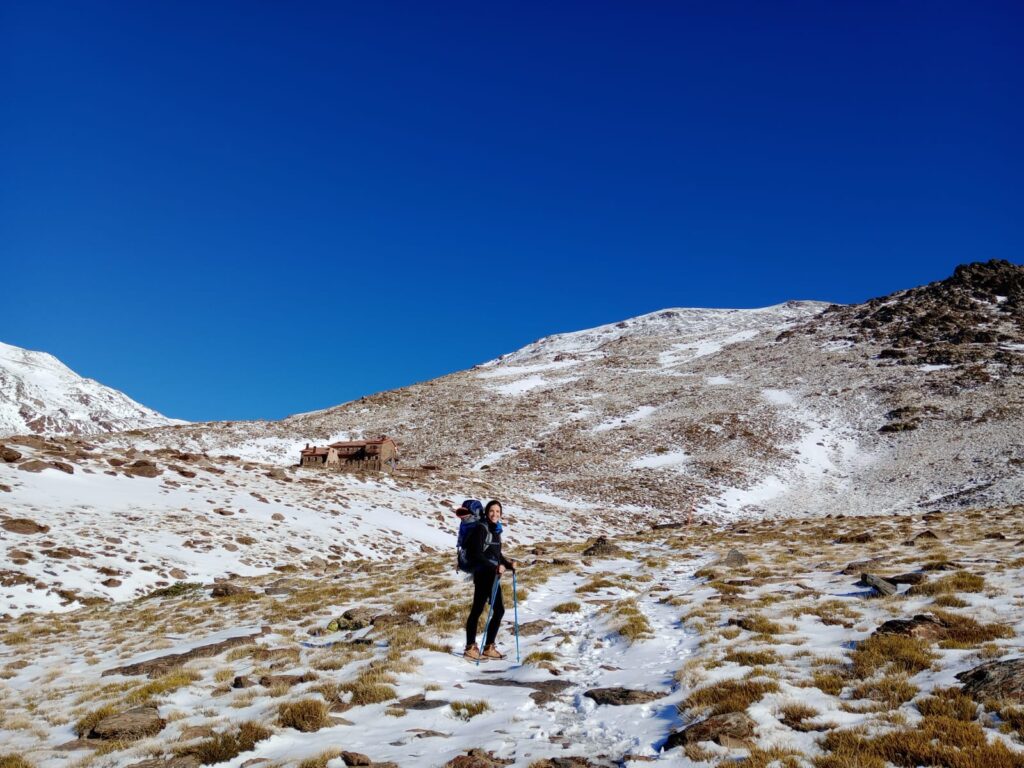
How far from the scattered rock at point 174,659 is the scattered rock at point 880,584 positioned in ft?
43.8

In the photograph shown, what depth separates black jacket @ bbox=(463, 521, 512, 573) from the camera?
10.9m

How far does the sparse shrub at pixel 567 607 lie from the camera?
553 inches

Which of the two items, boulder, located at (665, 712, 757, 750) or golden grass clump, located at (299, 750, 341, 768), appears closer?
boulder, located at (665, 712, 757, 750)

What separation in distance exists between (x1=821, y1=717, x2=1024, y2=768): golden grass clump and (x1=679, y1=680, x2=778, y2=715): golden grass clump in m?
1.19

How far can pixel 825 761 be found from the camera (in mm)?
5750

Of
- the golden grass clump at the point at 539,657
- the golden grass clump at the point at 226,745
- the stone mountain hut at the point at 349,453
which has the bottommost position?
the golden grass clump at the point at 226,745

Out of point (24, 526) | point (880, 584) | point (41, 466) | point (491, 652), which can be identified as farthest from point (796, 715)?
point (41, 466)

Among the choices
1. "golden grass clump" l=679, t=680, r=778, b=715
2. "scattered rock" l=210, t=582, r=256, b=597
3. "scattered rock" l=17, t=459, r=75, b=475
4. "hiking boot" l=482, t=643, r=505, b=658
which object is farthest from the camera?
"scattered rock" l=17, t=459, r=75, b=475

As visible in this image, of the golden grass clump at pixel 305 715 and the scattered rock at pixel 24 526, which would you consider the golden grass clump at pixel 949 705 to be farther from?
the scattered rock at pixel 24 526

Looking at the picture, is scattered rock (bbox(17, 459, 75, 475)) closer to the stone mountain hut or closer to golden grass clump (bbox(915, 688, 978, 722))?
the stone mountain hut

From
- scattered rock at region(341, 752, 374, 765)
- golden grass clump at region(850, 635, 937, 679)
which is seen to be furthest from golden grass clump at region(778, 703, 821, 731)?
scattered rock at region(341, 752, 374, 765)

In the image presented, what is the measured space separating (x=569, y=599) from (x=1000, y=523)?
22694 mm

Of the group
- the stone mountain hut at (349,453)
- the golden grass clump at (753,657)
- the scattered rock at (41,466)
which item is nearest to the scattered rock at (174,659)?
the golden grass clump at (753,657)

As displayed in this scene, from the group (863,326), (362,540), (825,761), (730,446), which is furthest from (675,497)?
(863,326)
